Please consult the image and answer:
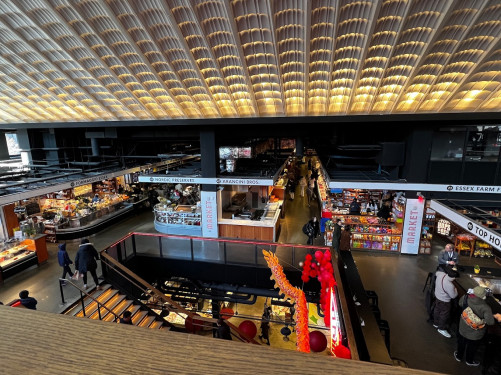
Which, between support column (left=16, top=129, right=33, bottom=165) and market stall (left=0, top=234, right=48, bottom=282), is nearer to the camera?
market stall (left=0, top=234, right=48, bottom=282)

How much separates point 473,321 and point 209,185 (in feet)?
31.4

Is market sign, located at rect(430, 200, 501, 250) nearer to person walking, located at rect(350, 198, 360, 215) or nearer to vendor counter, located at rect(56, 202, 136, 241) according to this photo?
person walking, located at rect(350, 198, 360, 215)

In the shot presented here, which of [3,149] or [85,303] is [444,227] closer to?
[85,303]

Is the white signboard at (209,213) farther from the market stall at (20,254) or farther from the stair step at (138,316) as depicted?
the market stall at (20,254)

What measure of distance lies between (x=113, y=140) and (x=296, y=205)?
40.4 feet

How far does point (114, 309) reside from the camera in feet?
22.6

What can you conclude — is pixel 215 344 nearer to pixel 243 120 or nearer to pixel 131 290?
pixel 131 290

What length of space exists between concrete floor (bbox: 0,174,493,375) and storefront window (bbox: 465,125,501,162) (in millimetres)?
3967

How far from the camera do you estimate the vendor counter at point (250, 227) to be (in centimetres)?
1164

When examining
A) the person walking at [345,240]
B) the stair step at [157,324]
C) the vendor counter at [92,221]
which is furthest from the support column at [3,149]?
the person walking at [345,240]

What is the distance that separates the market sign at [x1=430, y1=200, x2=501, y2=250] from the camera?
5973 mm

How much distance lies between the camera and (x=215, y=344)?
3.13 feet

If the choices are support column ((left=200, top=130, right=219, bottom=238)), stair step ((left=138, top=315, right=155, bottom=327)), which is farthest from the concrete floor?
support column ((left=200, top=130, right=219, bottom=238))

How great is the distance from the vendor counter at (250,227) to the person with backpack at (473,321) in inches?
277
